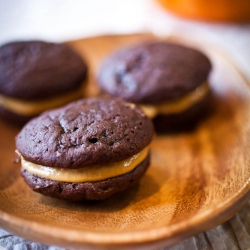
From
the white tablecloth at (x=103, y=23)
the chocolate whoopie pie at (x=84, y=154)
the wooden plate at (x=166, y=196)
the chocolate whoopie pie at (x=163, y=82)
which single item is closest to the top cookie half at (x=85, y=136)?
the chocolate whoopie pie at (x=84, y=154)

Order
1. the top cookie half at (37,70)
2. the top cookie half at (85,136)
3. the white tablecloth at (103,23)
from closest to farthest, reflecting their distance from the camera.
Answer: the top cookie half at (85,136)
the top cookie half at (37,70)
the white tablecloth at (103,23)

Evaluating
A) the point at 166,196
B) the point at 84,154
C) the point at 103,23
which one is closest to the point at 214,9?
the point at 103,23

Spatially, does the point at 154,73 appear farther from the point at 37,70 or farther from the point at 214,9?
the point at 214,9

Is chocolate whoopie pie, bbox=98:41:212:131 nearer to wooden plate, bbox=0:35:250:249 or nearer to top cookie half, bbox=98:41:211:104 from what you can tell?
top cookie half, bbox=98:41:211:104

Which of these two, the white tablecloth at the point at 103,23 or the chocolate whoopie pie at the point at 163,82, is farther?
the white tablecloth at the point at 103,23

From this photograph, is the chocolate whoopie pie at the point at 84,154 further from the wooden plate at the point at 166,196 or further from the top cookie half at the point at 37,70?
the top cookie half at the point at 37,70

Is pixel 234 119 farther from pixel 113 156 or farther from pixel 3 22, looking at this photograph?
pixel 3 22

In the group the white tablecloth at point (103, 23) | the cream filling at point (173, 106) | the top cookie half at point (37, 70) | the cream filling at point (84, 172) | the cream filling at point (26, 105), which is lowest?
the white tablecloth at point (103, 23)
